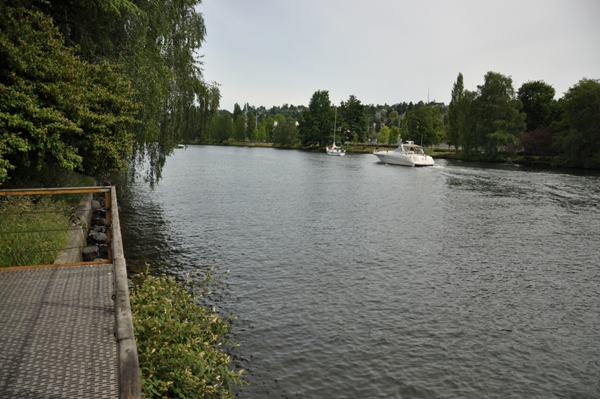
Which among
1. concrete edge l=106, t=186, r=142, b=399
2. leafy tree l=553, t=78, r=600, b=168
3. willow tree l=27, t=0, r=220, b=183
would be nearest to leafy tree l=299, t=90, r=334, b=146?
leafy tree l=553, t=78, r=600, b=168

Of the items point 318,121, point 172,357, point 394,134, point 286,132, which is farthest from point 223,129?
point 172,357

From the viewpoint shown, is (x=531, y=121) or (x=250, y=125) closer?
(x=531, y=121)

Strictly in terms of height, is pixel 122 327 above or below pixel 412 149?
below

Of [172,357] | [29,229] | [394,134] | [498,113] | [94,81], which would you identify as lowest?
[172,357]

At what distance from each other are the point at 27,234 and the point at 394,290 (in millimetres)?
10248

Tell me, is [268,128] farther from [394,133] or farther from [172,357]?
[172,357]

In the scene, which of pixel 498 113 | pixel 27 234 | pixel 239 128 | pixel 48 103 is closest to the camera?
pixel 27 234

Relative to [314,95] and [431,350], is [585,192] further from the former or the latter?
[314,95]

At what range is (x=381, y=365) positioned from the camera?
32.6 feet

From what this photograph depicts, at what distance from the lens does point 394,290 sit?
14484mm

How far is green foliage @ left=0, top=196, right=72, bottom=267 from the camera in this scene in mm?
9656

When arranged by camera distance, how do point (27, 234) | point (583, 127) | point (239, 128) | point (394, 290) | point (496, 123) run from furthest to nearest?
point (239, 128), point (496, 123), point (583, 127), point (394, 290), point (27, 234)

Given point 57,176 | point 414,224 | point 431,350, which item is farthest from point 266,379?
point 414,224

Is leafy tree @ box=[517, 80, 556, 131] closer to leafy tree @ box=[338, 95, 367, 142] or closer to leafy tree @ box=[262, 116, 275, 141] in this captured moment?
leafy tree @ box=[338, 95, 367, 142]
